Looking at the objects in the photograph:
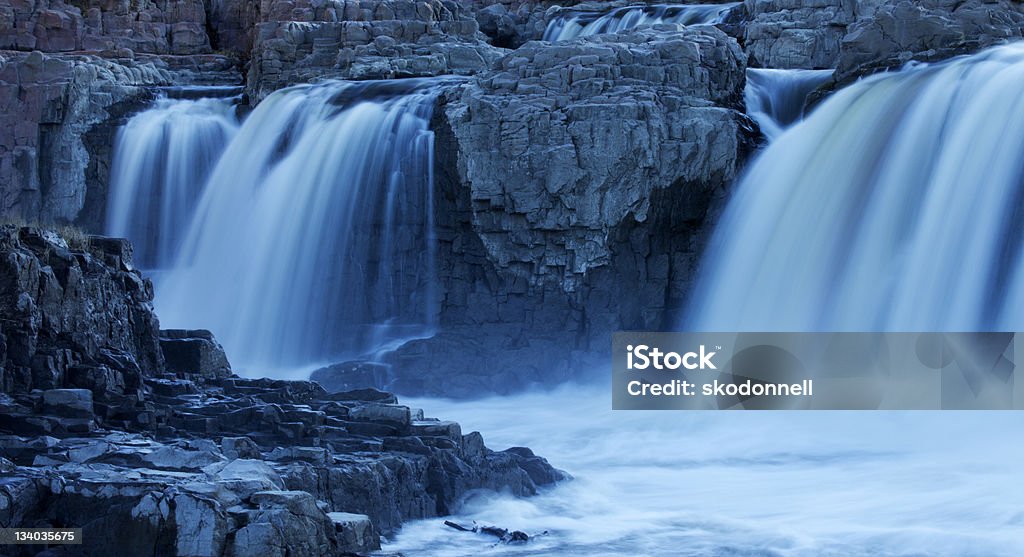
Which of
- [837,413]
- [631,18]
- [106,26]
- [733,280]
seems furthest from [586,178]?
[106,26]

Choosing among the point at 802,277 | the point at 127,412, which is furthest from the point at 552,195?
the point at 127,412

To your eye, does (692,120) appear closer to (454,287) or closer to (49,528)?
(454,287)

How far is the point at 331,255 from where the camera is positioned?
81.7ft

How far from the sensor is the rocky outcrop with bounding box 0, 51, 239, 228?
93.8 ft

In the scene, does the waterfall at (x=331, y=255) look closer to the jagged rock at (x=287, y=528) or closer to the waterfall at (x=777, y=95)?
the waterfall at (x=777, y=95)

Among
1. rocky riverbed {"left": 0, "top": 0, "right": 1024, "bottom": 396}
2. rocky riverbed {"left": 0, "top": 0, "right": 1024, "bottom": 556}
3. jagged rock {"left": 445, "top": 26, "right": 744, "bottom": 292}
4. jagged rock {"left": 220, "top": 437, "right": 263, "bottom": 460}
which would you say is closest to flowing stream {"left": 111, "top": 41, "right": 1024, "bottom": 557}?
rocky riverbed {"left": 0, "top": 0, "right": 1024, "bottom": 396}

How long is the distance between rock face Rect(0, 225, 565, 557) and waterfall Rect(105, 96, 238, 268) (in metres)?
8.88

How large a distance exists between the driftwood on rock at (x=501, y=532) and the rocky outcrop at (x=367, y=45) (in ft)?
52.6

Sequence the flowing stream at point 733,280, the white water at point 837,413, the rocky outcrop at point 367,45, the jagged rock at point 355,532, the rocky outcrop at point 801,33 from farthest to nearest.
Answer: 1. the rocky outcrop at point 367,45
2. the rocky outcrop at point 801,33
3. the flowing stream at point 733,280
4. the white water at point 837,413
5. the jagged rock at point 355,532

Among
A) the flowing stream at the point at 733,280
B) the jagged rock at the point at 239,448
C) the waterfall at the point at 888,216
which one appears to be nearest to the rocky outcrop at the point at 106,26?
the flowing stream at the point at 733,280

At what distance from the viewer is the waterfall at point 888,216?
1966cm

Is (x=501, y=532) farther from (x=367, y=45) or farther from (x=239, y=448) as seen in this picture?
(x=367, y=45)

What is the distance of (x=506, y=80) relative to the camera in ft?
80.7

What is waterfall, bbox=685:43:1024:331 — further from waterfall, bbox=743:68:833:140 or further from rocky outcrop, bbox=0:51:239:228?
rocky outcrop, bbox=0:51:239:228
